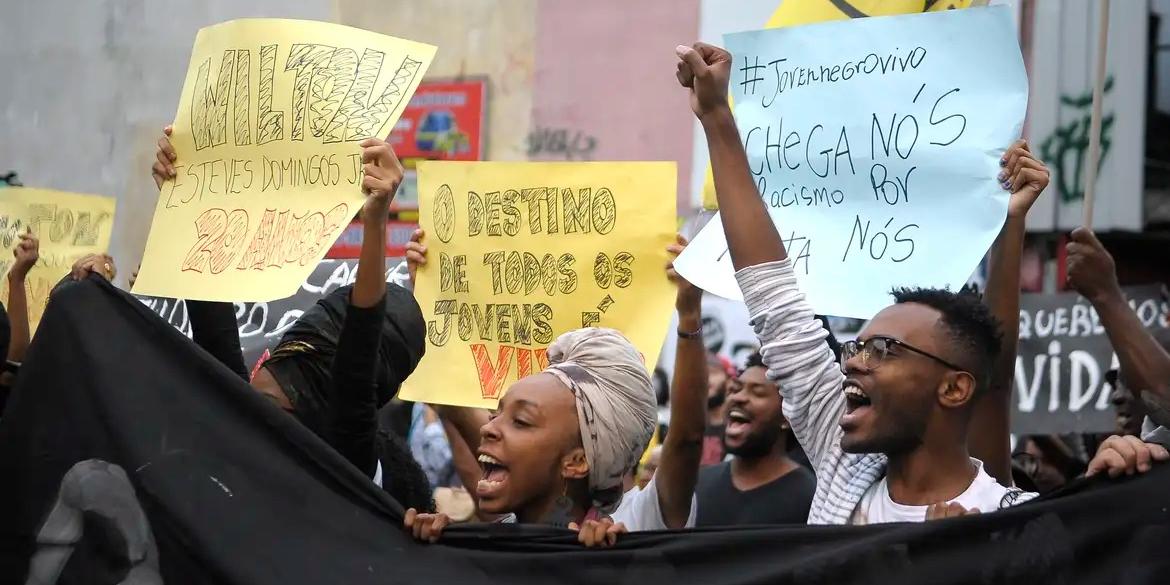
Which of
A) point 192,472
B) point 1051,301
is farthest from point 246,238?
point 1051,301

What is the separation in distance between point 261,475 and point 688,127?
9.56 m

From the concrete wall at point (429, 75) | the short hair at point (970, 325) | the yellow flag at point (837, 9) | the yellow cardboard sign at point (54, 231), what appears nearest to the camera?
the short hair at point (970, 325)

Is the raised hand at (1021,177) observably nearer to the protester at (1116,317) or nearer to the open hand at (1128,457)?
the protester at (1116,317)

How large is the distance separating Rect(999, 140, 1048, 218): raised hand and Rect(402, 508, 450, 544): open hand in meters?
→ 1.32

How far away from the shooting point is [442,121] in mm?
12672

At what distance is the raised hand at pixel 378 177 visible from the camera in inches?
126

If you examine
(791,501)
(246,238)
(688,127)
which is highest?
(688,127)

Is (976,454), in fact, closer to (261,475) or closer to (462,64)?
(261,475)

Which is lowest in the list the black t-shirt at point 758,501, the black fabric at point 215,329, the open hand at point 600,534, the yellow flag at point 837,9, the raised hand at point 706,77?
the black t-shirt at point 758,501

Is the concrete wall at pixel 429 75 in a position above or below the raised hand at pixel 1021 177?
above

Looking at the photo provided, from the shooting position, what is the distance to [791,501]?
408 cm

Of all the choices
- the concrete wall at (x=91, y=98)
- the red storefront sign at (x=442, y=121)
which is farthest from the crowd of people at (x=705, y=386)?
the red storefront sign at (x=442, y=121)

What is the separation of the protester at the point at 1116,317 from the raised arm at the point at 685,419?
88cm

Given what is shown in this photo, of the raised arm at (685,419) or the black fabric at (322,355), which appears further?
the raised arm at (685,419)
